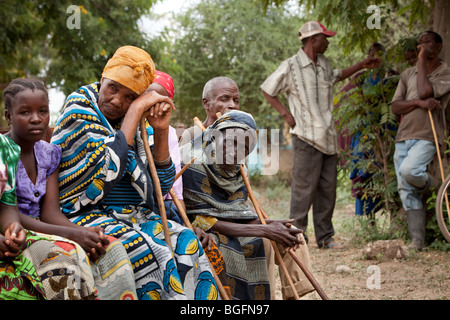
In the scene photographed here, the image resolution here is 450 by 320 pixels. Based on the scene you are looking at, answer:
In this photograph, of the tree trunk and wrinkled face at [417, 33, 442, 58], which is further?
the tree trunk

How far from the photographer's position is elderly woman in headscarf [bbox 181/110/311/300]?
3.77 metres

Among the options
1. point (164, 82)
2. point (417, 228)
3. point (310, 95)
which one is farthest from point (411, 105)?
point (164, 82)

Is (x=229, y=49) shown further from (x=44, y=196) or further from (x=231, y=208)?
(x=44, y=196)

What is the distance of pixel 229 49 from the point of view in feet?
52.2

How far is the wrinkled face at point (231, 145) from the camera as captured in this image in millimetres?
3796

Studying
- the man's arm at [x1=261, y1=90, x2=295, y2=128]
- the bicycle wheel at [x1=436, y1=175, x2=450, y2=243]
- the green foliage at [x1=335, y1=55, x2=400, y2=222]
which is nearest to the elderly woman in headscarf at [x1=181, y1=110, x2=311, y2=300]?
the bicycle wheel at [x1=436, y1=175, x2=450, y2=243]

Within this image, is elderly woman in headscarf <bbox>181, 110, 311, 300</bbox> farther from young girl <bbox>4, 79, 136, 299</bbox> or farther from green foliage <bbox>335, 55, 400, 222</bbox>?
green foliage <bbox>335, 55, 400, 222</bbox>

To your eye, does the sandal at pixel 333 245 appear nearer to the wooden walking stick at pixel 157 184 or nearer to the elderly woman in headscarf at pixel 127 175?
the elderly woman in headscarf at pixel 127 175

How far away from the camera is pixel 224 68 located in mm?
16062

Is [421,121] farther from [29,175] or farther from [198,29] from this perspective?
[198,29]

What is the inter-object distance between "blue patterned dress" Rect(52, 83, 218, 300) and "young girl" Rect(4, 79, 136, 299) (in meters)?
0.10

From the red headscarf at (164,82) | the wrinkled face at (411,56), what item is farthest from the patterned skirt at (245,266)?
the wrinkled face at (411,56)

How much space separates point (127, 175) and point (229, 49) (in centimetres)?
1309
